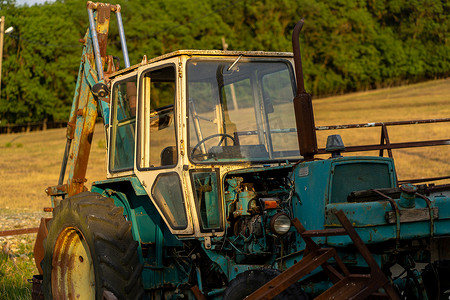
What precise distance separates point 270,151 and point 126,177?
1421 millimetres

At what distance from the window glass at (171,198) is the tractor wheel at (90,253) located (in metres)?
0.36

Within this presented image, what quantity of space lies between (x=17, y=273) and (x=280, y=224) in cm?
525

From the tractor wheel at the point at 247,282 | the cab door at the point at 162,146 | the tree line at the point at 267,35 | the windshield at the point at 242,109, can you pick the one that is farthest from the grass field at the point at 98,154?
the tree line at the point at 267,35

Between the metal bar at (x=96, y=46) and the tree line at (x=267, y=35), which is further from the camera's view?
the tree line at (x=267, y=35)

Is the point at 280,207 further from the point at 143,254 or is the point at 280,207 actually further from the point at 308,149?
the point at 143,254

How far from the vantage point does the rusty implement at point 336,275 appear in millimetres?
4090

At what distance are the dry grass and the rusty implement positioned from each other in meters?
14.1

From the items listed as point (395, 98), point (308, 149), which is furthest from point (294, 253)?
point (395, 98)

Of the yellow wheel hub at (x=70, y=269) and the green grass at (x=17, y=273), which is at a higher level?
the yellow wheel hub at (x=70, y=269)

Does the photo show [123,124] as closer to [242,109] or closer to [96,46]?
[242,109]

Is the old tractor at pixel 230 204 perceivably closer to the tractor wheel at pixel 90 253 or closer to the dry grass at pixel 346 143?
the tractor wheel at pixel 90 253

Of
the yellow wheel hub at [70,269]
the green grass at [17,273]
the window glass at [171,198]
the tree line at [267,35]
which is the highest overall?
the tree line at [267,35]

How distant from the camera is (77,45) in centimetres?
6028

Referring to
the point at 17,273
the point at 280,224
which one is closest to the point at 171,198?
the point at 280,224
